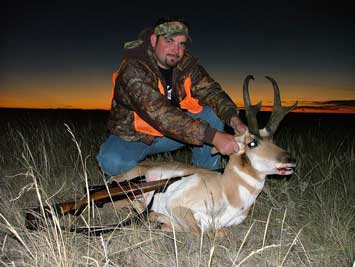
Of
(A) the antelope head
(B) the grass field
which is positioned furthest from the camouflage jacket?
(B) the grass field

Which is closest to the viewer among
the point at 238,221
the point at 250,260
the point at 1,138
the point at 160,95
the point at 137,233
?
the point at 250,260

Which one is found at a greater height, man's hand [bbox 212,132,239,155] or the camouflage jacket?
the camouflage jacket

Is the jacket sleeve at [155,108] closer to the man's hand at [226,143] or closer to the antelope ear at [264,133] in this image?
the man's hand at [226,143]

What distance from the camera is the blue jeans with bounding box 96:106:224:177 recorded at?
4.05 meters

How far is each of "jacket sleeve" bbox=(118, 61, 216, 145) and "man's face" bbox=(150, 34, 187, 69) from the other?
0.25 meters

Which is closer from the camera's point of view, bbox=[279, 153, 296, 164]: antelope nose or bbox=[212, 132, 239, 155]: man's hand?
bbox=[279, 153, 296, 164]: antelope nose

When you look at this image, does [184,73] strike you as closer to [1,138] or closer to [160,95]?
[160,95]

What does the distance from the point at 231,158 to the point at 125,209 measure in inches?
41.7

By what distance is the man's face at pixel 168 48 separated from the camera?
388 centimetres

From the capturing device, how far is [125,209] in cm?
376

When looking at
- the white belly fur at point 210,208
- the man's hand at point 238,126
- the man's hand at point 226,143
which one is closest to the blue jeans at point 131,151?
the man's hand at point 238,126

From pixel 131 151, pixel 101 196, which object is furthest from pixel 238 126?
pixel 101 196

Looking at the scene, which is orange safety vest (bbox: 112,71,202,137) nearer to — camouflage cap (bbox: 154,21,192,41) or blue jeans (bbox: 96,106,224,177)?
blue jeans (bbox: 96,106,224,177)

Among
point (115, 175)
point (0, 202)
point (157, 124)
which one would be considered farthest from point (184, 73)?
point (0, 202)
